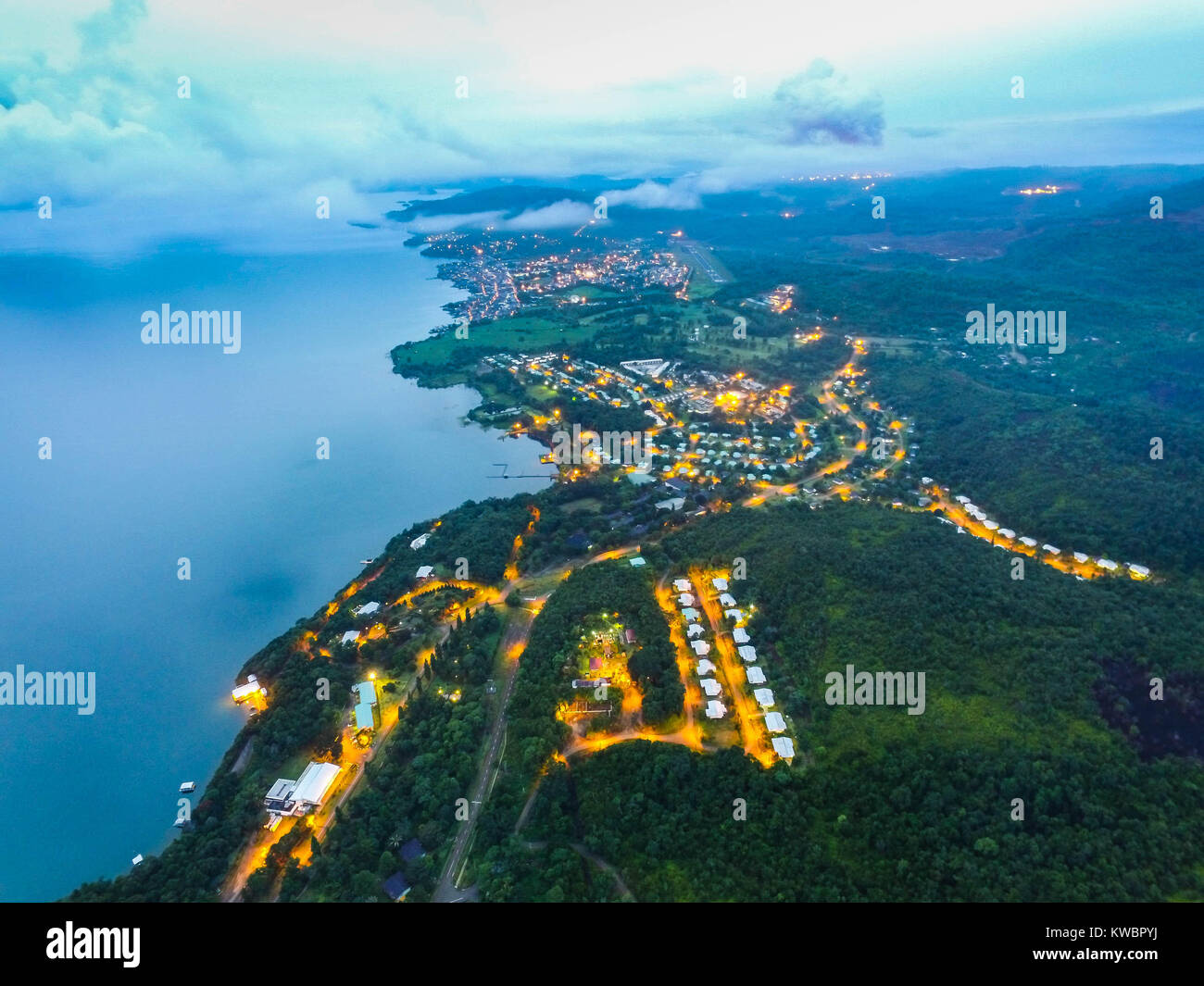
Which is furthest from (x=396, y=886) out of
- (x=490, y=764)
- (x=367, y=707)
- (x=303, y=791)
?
(x=367, y=707)

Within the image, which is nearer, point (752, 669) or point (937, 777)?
point (937, 777)

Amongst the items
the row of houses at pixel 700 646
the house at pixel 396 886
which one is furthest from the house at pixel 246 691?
the row of houses at pixel 700 646

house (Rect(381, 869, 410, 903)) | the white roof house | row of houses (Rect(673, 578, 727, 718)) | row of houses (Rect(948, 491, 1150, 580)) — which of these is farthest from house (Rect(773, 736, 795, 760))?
row of houses (Rect(948, 491, 1150, 580))

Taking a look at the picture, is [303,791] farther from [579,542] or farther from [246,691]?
[579,542]

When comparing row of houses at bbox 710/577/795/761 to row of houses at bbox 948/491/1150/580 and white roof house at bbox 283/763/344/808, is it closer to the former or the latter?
row of houses at bbox 948/491/1150/580

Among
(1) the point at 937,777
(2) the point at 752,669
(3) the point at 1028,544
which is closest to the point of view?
(1) the point at 937,777

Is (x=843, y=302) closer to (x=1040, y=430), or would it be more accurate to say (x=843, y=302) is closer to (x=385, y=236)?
(x=1040, y=430)
